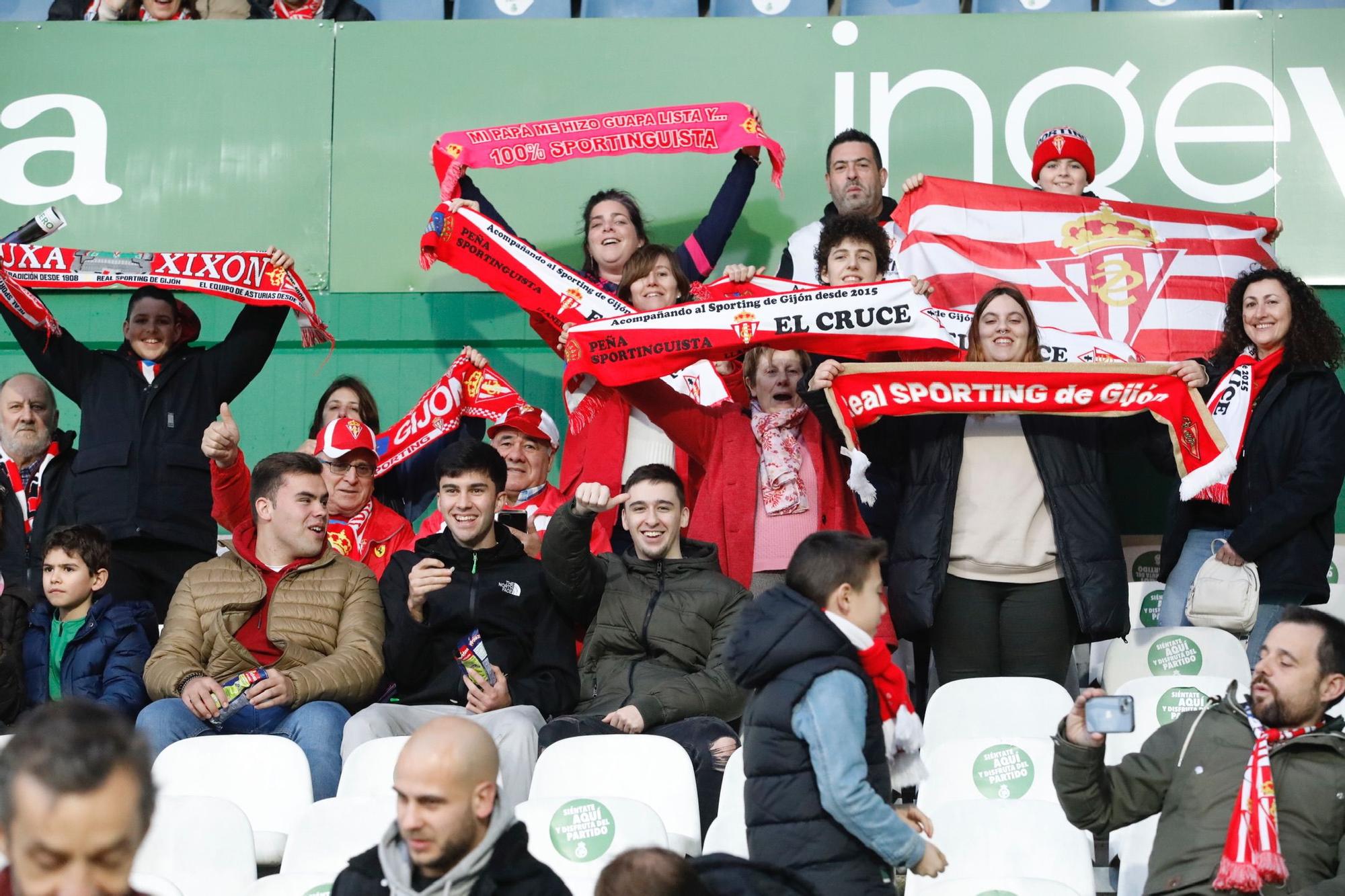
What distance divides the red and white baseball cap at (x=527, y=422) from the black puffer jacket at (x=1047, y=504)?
1.67m

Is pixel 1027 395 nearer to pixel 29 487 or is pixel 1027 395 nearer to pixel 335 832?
pixel 335 832

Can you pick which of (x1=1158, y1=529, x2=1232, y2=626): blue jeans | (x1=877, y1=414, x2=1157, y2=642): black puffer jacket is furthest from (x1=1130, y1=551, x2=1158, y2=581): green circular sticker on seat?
(x1=877, y1=414, x2=1157, y2=642): black puffer jacket

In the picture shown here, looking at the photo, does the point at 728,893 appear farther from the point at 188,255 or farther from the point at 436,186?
the point at 436,186

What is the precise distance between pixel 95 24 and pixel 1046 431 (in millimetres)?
5329

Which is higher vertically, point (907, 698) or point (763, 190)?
point (763, 190)

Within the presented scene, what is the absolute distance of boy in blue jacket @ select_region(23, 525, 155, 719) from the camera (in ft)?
17.4

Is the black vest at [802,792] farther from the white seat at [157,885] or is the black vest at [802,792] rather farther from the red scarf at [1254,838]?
the white seat at [157,885]

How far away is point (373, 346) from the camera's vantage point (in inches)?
312

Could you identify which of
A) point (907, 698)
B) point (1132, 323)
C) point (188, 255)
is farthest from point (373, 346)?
point (907, 698)

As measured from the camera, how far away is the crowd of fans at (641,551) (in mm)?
3832

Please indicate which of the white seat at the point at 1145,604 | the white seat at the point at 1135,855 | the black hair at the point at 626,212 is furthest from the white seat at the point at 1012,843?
the black hair at the point at 626,212

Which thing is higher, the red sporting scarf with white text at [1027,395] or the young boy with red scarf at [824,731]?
the red sporting scarf with white text at [1027,395]

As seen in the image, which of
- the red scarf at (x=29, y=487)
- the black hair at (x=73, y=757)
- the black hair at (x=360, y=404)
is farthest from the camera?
the black hair at (x=360, y=404)

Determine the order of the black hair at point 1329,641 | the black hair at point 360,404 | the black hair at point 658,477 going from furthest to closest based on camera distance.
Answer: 1. the black hair at point 360,404
2. the black hair at point 658,477
3. the black hair at point 1329,641
